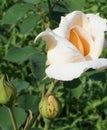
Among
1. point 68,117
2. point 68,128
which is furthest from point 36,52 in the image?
point 68,117

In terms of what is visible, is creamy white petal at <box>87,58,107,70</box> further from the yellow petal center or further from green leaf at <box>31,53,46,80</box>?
green leaf at <box>31,53,46,80</box>

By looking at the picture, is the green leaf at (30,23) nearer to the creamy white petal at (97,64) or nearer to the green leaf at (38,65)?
the green leaf at (38,65)

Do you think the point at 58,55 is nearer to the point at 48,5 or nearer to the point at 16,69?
the point at 48,5

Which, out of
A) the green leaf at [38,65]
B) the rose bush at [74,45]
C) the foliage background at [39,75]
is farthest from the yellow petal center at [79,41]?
the green leaf at [38,65]

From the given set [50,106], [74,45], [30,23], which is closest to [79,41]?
[74,45]

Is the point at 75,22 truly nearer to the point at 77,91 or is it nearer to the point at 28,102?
the point at 77,91
